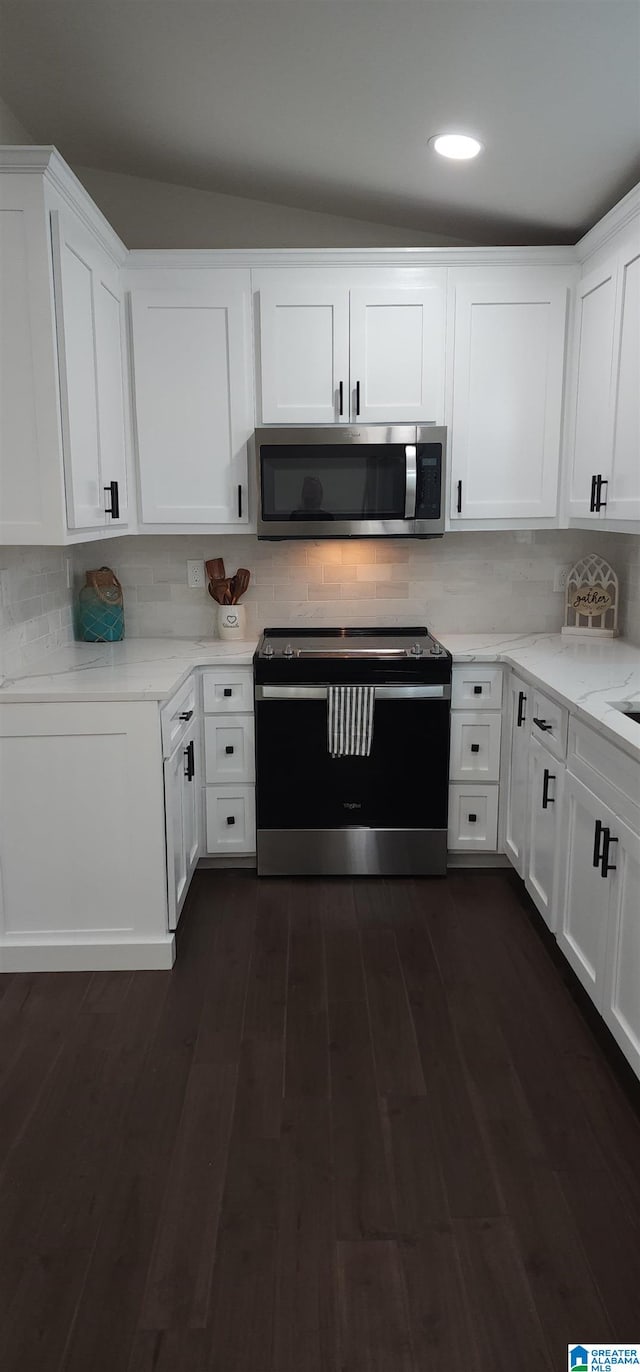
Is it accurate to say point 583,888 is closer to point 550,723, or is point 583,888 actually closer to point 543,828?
point 543,828

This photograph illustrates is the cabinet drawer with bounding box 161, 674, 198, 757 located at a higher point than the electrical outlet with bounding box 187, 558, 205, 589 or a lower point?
lower

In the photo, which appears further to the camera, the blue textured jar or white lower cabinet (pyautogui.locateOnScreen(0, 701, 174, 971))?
the blue textured jar

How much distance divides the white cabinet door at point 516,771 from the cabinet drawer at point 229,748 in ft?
3.19

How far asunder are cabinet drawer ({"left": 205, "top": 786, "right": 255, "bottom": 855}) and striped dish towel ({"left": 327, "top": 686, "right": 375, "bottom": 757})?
445mm

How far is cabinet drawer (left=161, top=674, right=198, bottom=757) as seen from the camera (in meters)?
2.79

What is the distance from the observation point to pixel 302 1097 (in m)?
2.21

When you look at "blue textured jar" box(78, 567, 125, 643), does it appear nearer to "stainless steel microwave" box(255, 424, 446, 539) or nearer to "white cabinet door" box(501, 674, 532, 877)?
"stainless steel microwave" box(255, 424, 446, 539)

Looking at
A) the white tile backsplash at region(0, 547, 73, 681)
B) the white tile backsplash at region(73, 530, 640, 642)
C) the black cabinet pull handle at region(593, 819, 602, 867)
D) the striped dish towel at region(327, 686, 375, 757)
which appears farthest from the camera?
the white tile backsplash at region(73, 530, 640, 642)

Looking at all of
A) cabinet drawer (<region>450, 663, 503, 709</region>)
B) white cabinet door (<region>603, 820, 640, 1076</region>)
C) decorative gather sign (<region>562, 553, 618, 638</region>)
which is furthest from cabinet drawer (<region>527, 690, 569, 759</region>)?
decorative gather sign (<region>562, 553, 618, 638</region>)

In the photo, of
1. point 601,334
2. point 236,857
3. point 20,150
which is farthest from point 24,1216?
point 601,334

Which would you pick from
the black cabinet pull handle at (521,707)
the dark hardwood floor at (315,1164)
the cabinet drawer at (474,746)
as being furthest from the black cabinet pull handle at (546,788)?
the cabinet drawer at (474,746)

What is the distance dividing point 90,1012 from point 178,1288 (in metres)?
1.02

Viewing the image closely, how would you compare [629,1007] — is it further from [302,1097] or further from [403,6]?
[403,6]

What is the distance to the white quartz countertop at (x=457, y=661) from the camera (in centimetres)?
251
